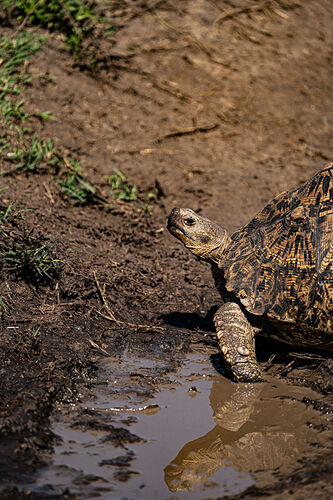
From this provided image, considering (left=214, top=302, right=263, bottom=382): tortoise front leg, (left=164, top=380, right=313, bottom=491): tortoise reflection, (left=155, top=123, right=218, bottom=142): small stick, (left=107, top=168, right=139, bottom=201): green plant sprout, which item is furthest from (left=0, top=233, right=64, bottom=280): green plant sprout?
(left=155, top=123, right=218, bottom=142): small stick

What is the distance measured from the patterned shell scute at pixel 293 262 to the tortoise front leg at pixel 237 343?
0.51 ft

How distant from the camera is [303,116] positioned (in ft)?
31.7

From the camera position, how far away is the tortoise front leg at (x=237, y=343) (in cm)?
443

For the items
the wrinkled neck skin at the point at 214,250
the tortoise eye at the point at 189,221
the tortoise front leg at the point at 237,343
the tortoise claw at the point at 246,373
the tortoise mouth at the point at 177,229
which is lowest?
the tortoise claw at the point at 246,373

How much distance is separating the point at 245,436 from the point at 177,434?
1.45 ft

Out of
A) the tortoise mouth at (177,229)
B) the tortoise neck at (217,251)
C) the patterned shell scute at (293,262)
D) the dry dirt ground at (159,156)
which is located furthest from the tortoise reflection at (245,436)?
the tortoise mouth at (177,229)

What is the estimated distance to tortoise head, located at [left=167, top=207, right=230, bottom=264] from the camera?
16.6 feet

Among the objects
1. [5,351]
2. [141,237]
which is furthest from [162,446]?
[141,237]

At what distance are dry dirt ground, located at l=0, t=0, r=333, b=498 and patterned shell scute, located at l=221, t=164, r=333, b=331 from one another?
0.54 meters

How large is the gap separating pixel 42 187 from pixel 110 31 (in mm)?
3228

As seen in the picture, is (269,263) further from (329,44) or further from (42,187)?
(329,44)

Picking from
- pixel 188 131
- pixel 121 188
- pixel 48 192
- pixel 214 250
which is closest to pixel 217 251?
pixel 214 250

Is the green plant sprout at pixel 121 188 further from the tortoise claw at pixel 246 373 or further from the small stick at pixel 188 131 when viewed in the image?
the tortoise claw at pixel 246 373

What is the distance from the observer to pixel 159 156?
8.60 meters
